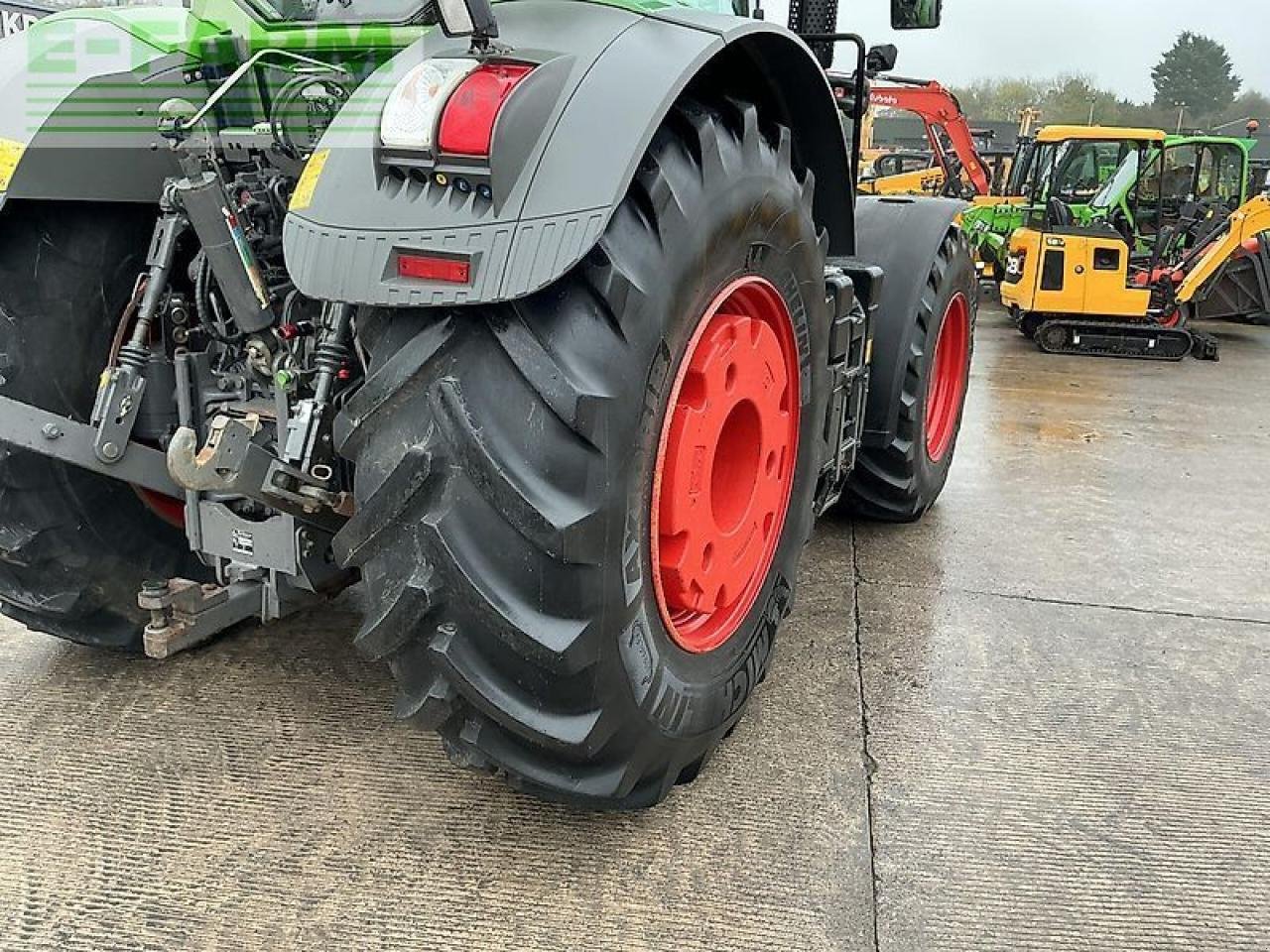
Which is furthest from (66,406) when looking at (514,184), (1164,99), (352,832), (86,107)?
(1164,99)

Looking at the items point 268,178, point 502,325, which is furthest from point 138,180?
point 502,325

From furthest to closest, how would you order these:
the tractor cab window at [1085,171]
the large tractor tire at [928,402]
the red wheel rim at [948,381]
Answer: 1. the tractor cab window at [1085,171]
2. the red wheel rim at [948,381]
3. the large tractor tire at [928,402]

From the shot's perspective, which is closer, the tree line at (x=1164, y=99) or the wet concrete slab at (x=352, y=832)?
the wet concrete slab at (x=352, y=832)

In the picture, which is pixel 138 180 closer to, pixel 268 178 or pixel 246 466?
pixel 268 178

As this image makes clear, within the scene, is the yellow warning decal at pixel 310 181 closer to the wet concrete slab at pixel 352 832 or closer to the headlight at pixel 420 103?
the headlight at pixel 420 103

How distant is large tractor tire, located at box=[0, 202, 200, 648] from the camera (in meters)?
2.38

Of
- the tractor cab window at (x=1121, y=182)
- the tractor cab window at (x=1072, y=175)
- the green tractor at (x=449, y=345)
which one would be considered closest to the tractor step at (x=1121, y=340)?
the tractor cab window at (x=1072, y=175)

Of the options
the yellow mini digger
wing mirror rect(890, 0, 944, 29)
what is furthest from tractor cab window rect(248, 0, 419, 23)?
the yellow mini digger

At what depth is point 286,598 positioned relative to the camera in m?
2.43

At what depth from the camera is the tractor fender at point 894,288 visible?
3.73m

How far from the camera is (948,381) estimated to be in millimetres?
4594

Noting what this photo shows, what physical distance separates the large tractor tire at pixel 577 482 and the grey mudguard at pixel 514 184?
115mm

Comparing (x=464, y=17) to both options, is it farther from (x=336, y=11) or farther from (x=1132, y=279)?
(x=1132, y=279)

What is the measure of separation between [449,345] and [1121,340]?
9070mm
